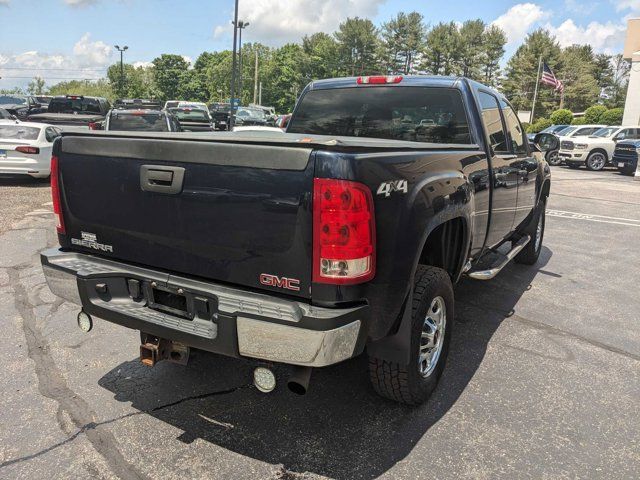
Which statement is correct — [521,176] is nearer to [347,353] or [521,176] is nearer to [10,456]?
[347,353]

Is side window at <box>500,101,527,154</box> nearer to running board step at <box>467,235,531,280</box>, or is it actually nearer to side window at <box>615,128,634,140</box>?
running board step at <box>467,235,531,280</box>

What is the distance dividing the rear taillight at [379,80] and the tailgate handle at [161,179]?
236 cm

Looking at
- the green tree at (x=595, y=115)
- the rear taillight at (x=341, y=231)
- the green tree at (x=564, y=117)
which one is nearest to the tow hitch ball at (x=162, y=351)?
the rear taillight at (x=341, y=231)

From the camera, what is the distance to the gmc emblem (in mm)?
2334

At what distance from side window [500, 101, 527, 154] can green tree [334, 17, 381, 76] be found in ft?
273

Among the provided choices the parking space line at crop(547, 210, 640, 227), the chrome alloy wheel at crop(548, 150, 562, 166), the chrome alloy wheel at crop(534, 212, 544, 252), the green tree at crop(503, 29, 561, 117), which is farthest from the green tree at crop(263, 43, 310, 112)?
the chrome alloy wheel at crop(534, 212, 544, 252)

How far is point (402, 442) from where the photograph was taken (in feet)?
9.12

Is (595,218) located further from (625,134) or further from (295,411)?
(625,134)

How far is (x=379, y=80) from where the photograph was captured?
170 inches

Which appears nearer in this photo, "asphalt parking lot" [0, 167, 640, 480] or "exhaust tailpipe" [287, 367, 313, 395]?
"exhaust tailpipe" [287, 367, 313, 395]

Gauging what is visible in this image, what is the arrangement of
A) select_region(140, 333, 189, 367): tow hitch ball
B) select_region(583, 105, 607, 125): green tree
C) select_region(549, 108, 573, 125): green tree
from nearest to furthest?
select_region(140, 333, 189, 367): tow hitch ball < select_region(583, 105, 607, 125): green tree < select_region(549, 108, 573, 125): green tree

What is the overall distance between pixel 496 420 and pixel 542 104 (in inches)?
2959

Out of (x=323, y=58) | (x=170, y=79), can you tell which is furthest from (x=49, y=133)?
(x=170, y=79)

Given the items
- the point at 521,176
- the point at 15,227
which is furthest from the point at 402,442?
the point at 15,227
